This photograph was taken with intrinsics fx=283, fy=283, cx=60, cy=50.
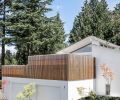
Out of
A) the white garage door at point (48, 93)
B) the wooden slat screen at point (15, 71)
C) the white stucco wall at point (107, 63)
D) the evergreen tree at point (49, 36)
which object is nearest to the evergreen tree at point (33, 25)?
the evergreen tree at point (49, 36)

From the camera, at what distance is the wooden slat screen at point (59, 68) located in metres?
21.2

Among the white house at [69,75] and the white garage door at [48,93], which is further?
the white garage door at [48,93]

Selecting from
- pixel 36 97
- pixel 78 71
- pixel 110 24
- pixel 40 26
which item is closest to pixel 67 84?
pixel 78 71

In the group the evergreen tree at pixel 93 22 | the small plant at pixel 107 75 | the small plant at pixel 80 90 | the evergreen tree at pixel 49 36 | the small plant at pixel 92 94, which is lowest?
the small plant at pixel 92 94

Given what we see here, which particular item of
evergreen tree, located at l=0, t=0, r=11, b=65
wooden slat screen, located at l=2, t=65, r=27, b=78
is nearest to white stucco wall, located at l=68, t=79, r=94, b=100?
wooden slat screen, located at l=2, t=65, r=27, b=78

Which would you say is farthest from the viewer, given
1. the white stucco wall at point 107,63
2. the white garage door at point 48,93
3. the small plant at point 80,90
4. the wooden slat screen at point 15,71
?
the wooden slat screen at point 15,71

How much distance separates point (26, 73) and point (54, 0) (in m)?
21.7

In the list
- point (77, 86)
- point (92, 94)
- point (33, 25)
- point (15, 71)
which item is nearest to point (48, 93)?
point (77, 86)

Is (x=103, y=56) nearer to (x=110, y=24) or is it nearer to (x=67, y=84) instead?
(x=67, y=84)

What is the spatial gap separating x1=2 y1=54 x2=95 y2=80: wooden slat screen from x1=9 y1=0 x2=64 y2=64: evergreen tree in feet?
47.5

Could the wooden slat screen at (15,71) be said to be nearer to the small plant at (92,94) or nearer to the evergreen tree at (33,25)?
the small plant at (92,94)

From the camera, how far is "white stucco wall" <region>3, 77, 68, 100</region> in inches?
841

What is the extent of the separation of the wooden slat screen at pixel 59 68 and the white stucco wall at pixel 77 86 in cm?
33

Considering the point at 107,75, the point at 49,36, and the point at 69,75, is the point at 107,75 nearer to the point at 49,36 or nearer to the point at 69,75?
the point at 69,75
